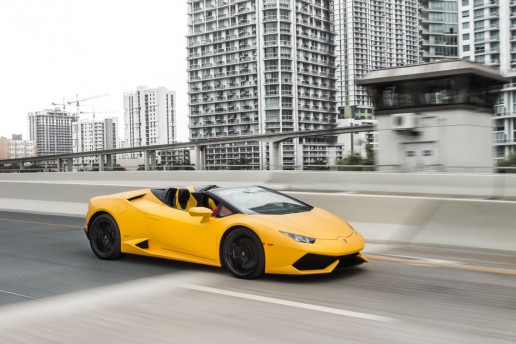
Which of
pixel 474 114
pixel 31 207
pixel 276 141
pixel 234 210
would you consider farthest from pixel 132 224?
pixel 276 141

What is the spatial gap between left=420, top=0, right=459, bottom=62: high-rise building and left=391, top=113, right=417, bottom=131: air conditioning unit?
87.3m

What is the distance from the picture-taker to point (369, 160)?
38250mm

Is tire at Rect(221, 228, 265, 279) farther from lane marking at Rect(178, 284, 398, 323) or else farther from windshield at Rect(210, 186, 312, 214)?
lane marking at Rect(178, 284, 398, 323)

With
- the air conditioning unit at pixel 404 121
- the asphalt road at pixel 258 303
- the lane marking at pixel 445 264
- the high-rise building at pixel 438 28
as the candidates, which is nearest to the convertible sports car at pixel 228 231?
the asphalt road at pixel 258 303

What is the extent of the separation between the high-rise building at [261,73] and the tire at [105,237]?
105998 millimetres

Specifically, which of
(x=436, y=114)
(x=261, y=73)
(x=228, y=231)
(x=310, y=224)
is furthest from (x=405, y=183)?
(x=261, y=73)

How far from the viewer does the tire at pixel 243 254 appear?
22.3ft

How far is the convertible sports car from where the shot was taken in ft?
21.7

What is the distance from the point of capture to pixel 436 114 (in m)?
32.2

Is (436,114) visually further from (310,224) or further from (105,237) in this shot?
(310,224)

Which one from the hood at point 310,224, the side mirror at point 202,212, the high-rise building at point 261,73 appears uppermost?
the high-rise building at point 261,73

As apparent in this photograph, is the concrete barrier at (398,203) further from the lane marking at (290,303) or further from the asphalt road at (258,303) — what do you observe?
the lane marking at (290,303)

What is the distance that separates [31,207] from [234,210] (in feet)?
42.8

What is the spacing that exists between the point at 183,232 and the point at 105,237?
1849 mm
